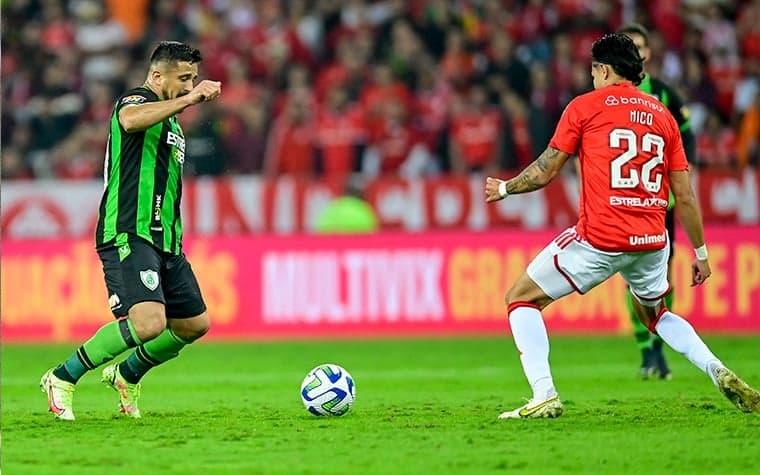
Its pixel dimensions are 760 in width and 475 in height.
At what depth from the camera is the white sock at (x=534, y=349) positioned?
28.6 feet

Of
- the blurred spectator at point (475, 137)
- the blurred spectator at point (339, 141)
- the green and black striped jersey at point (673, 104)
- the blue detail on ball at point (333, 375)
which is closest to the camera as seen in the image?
the blue detail on ball at point (333, 375)

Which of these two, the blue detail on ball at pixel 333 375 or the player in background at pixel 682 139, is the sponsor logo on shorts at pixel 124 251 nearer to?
the blue detail on ball at pixel 333 375

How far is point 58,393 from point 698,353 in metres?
3.95

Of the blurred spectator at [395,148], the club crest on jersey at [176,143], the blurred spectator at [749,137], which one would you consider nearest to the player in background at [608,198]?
the club crest on jersey at [176,143]

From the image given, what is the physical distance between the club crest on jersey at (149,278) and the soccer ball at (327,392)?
45.6 inches

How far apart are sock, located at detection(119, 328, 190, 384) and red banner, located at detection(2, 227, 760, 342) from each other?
8.13m

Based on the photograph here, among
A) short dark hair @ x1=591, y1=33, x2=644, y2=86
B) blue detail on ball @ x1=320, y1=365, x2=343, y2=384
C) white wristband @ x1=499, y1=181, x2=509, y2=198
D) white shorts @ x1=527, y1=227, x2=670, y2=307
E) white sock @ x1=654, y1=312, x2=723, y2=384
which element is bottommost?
blue detail on ball @ x1=320, y1=365, x2=343, y2=384

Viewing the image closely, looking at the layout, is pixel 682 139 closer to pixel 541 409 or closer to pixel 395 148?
pixel 541 409

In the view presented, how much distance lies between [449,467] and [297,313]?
10.6 meters

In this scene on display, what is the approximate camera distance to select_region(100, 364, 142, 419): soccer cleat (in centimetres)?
929

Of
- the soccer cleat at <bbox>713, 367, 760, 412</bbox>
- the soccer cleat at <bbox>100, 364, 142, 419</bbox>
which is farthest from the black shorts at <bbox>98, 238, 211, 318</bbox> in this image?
the soccer cleat at <bbox>713, 367, 760, 412</bbox>

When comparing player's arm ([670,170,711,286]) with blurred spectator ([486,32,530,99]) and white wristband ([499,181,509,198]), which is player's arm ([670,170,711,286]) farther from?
blurred spectator ([486,32,530,99])

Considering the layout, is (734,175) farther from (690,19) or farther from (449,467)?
(449,467)

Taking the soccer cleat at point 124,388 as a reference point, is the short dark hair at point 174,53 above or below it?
above
